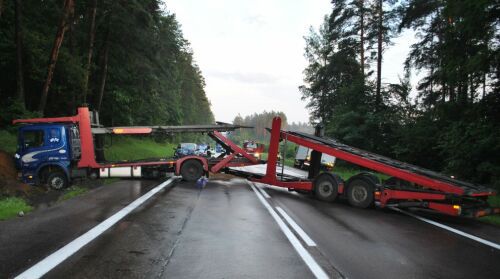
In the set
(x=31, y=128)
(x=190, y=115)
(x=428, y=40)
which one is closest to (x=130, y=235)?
(x=31, y=128)

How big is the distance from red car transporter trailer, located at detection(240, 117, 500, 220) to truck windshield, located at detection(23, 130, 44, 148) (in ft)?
28.3

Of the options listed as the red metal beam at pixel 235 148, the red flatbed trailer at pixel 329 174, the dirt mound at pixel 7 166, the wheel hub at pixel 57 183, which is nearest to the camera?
the red flatbed trailer at pixel 329 174

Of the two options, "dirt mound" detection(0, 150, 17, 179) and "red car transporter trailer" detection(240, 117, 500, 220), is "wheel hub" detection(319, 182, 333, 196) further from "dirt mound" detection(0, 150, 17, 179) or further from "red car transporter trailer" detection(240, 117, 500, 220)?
"dirt mound" detection(0, 150, 17, 179)

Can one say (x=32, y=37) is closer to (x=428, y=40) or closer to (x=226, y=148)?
(x=226, y=148)

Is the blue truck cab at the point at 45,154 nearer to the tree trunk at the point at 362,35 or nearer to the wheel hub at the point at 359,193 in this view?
the wheel hub at the point at 359,193

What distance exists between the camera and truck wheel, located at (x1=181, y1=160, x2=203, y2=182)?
17.4 m

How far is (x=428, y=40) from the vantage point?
31422 mm

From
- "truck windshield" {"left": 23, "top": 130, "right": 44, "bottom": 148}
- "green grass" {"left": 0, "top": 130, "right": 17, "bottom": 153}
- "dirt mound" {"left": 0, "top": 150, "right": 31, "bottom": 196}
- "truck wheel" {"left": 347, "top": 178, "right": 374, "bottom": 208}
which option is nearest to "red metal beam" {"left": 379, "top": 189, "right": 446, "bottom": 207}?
"truck wheel" {"left": 347, "top": 178, "right": 374, "bottom": 208}

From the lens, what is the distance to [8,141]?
1772 cm

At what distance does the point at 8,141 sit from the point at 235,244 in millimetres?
14916

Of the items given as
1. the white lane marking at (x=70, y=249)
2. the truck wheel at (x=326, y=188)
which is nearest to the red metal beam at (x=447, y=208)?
the truck wheel at (x=326, y=188)

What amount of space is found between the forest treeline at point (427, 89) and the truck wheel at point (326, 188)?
6.42 m

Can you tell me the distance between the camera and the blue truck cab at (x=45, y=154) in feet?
47.0

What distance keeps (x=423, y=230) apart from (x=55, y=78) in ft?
68.8
